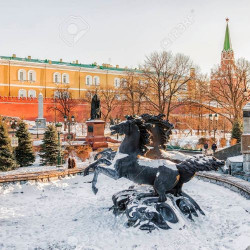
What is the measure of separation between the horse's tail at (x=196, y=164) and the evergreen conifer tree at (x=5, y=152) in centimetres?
1173

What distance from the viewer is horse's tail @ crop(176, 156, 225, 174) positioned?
6.56m

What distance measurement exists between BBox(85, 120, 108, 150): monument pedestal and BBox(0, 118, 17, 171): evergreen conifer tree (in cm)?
628

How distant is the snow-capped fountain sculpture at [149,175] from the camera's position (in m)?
6.29

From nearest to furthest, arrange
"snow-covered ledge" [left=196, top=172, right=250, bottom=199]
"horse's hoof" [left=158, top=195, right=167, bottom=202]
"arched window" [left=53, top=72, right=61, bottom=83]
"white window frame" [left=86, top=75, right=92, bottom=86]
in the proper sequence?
"horse's hoof" [left=158, top=195, right=167, bottom=202] → "snow-covered ledge" [left=196, top=172, right=250, bottom=199] → "arched window" [left=53, top=72, right=61, bottom=83] → "white window frame" [left=86, top=75, right=92, bottom=86]

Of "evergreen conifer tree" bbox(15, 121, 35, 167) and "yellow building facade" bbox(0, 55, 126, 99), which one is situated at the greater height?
"yellow building facade" bbox(0, 55, 126, 99)

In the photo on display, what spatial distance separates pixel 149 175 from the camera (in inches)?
254

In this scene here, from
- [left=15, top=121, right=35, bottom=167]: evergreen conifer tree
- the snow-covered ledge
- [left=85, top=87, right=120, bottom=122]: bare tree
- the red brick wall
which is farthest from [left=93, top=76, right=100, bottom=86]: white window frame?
the snow-covered ledge

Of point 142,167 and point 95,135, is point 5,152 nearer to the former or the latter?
point 95,135

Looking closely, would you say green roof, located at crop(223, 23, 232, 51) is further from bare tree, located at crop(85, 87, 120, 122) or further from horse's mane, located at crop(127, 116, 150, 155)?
horse's mane, located at crop(127, 116, 150, 155)

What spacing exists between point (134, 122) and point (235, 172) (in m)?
8.04

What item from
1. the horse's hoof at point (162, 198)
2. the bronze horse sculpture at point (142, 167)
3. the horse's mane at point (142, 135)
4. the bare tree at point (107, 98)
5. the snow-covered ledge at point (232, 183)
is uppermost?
the bare tree at point (107, 98)

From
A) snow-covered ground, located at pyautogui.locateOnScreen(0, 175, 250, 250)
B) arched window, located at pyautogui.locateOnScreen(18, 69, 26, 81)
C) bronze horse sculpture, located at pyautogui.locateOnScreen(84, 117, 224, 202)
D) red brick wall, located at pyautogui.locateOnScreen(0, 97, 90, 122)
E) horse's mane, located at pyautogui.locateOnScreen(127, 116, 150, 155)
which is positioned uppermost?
arched window, located at pyautogui.locateOnScreen(18, 69, 26, 81)

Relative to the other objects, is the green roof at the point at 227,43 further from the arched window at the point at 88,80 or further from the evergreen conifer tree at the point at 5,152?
the evergreen conifer tree at the point at 5,152

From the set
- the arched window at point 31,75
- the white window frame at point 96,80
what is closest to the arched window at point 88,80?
the white window frame at point 96,80
